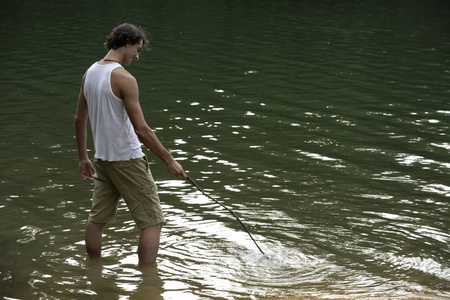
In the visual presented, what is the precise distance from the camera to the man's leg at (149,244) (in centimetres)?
527

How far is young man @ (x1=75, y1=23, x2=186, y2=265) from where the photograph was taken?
16.2 ft

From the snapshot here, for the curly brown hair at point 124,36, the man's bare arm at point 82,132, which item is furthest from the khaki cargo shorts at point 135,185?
the curly brown hair at point 124,36

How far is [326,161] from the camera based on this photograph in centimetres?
908

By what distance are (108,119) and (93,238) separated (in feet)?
3.71

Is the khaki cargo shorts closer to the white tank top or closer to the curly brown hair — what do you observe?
the white tank top

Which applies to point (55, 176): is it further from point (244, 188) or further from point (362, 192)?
point (362, 192)

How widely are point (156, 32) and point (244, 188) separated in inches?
603

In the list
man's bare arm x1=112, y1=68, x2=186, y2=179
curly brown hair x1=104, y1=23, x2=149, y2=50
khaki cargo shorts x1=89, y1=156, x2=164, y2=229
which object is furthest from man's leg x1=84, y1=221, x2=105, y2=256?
curly brown hair x1=104, y1=23, x2=149, y2=50

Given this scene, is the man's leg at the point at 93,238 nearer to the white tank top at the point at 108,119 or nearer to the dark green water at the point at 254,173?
the dark green water at the point at 254,173

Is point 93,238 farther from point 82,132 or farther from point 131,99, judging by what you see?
point 131,99

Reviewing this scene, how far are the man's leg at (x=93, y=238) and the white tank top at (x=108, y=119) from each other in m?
0.67

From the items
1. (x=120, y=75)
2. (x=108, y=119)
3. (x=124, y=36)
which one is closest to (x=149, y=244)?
(x=108, y=119)

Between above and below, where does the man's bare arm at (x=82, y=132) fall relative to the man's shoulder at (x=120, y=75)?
below

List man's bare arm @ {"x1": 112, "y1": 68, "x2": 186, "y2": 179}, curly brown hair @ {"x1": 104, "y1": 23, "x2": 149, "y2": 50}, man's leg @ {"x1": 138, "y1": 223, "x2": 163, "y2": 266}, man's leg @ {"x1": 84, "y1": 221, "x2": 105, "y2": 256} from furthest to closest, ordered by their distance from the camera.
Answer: man's leg @ {"x1": 84, "y1": 221, "x2": 105, "y2": 256} < man's leg @ {"x1": 138, "y1": 223, "x2": 163, "y2": 266} < curly brown hair @ {"x1": 104, "y1": 23, "x2": 149, "y2": 50} < man's bare arm @ {"x1": 112, "y1": 68, "x2": 186, "y2": 179}
